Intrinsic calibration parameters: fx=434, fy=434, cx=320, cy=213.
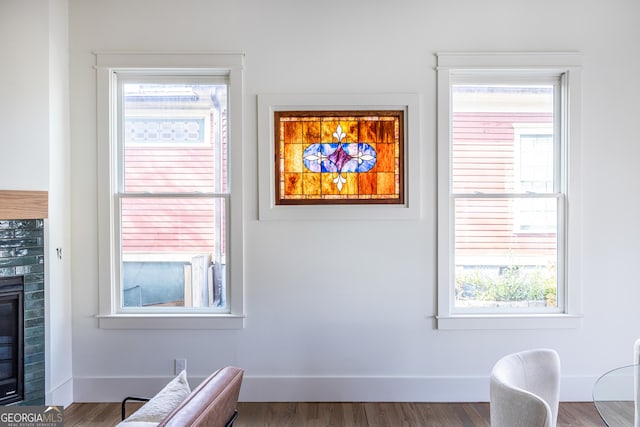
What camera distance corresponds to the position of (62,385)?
2.98 metres

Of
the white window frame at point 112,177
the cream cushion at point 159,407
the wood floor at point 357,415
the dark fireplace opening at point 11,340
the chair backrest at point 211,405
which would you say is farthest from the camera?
the white window frame at point 112,177

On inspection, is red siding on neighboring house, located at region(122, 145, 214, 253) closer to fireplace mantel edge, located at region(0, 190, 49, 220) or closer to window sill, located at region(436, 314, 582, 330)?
fireplace mantel edge, located at region(0, 190, 49, 220)

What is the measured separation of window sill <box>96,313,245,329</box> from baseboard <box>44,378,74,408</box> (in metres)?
0.49

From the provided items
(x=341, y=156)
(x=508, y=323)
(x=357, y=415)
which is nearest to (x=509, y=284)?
(x=508, y=323)

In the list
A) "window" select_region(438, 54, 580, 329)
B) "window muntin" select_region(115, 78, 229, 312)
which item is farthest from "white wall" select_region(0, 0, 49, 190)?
"window" select_region(438, 54, 580, 329)

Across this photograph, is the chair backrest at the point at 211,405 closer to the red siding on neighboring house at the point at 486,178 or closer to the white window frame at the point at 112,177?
the white window frame at the point at 112,177

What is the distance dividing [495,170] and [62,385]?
340 cm

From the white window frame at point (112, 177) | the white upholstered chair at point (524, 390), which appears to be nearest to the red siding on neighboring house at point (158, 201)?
the white window frame at point (112, 177)

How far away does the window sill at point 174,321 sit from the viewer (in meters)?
3.09

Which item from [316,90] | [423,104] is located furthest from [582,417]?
[316,90]

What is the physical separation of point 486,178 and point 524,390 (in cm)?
193

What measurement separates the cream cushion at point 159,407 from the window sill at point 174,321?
1412 mm

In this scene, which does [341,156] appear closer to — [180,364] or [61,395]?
[180,364]

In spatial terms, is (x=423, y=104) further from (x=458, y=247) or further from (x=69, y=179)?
(x=69, y=179)
